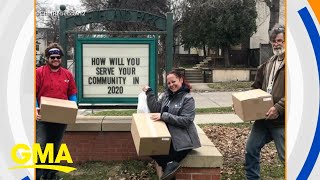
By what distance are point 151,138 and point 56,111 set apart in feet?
3.54

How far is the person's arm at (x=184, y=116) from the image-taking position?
397cm

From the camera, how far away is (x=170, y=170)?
13.2 ft

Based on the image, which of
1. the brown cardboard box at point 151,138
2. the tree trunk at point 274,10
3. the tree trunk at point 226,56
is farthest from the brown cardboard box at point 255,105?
the tree trunk at point 226,56

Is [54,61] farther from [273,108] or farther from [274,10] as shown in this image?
[274,10]

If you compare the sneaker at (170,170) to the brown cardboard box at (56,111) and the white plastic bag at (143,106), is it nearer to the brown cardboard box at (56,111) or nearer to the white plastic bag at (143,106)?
the white plastic bag at (143,106)

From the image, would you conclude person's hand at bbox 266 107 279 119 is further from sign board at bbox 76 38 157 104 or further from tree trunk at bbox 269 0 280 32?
tree trunk at bbox 269 0 280 32

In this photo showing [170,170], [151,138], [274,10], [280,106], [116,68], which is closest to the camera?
[151,138]

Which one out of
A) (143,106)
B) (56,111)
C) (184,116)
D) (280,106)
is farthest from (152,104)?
(280,106)

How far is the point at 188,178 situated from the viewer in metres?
4.17

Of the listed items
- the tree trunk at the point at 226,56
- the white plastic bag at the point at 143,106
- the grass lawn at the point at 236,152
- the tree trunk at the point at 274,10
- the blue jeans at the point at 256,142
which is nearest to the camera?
the blue jeans at the point at 256,142

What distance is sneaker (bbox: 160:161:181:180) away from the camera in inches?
158

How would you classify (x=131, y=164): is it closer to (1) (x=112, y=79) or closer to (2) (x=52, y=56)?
(1) (x=112, y=79)

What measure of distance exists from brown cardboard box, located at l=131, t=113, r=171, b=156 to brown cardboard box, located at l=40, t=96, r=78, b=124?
72cm

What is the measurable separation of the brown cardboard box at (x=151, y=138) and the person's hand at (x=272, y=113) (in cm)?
104
